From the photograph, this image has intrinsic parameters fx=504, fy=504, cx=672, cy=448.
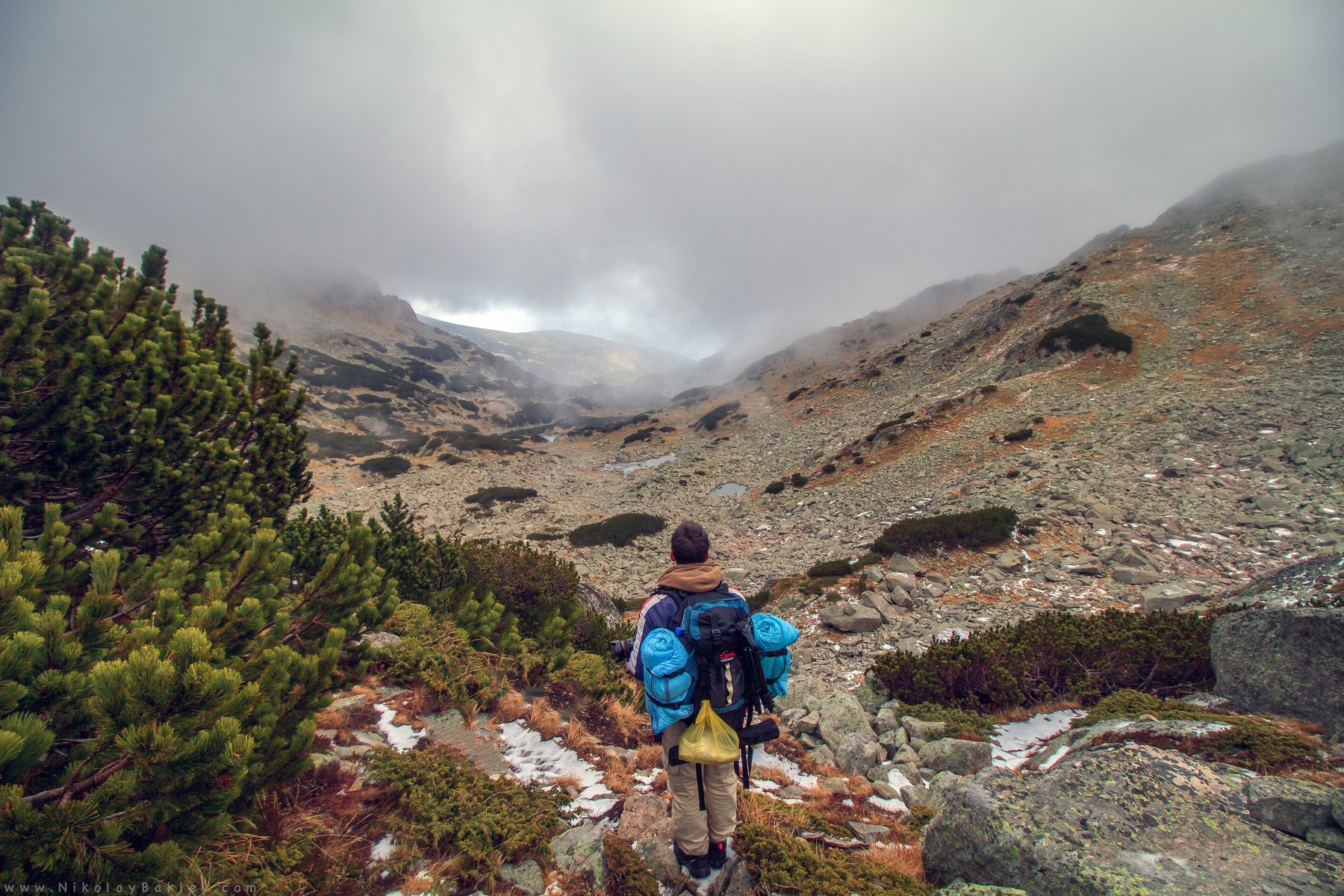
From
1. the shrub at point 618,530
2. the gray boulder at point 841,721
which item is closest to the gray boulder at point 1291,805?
the gray boulder at point 841,721

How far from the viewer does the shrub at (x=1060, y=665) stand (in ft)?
24.7

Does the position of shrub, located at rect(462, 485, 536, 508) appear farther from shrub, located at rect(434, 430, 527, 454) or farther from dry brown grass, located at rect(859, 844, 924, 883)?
dry brown grass, located at rect(859, 844, 924, 883)

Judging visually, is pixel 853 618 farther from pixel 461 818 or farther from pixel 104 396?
pixel 104 396

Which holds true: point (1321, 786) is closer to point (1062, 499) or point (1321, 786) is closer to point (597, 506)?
point (1062, 499)

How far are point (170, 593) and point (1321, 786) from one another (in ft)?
24.2

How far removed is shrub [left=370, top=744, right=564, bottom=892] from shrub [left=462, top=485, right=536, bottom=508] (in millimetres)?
28660

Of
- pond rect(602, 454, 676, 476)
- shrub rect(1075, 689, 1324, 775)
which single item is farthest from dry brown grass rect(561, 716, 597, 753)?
pond rect(602, 454, 676, 476)

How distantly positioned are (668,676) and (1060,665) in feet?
26.4

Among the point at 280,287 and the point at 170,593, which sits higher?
the point at 280,287

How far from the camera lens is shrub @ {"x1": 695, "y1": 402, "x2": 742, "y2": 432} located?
172 ft

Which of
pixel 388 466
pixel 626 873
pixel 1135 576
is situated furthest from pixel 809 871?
pixel 388 466

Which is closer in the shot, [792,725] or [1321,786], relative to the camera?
[1321,786]

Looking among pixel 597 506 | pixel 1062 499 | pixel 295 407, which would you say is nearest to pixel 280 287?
pixel 597 506

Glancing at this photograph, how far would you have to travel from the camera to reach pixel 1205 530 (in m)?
12.9
